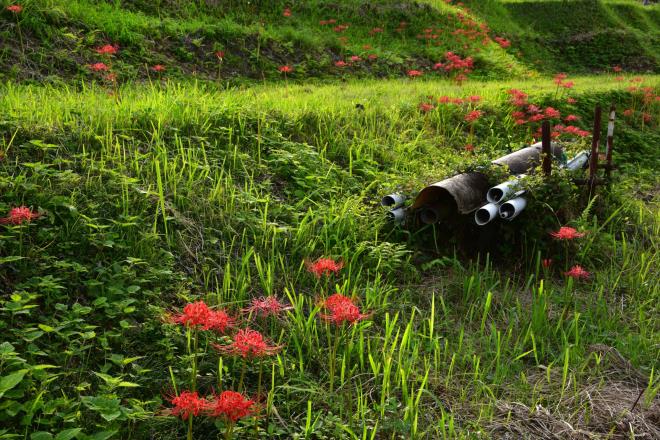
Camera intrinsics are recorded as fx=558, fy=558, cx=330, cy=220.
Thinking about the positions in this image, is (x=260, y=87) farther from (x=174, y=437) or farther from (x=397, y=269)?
(x=174, y=437)

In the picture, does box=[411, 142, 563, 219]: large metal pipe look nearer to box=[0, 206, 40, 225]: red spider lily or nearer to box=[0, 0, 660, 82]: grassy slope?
box=[0, 206, 40, 225]: red spider lily

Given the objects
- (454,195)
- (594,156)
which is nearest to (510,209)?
(454,195)

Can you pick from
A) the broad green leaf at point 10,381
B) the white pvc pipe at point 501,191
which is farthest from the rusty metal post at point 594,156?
the broad green leaf at point 10,381

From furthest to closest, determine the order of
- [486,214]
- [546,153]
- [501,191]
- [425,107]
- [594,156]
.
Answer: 1. [425,107]
2. [594,156]
3. [546,153]
4. [501,191]
5. [486,214]

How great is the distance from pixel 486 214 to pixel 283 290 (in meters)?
1.77

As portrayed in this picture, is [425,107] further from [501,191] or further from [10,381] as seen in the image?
[10,381]

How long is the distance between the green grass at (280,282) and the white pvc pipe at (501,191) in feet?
0.90

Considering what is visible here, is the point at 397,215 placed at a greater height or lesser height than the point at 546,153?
lesser

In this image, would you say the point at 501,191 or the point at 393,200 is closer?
the point at 501,191

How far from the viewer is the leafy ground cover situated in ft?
8.78

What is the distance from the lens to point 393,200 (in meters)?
4.80

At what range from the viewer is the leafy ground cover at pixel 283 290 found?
2676 mm

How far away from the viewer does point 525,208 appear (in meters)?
4.74

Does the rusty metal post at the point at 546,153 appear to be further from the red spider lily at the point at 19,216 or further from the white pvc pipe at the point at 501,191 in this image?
the red spider lily at the point at 19,216
